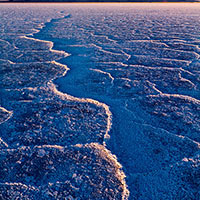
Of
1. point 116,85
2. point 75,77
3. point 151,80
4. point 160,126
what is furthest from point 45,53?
point 160,126

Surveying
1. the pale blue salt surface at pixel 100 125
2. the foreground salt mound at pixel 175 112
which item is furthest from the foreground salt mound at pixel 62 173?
the foreground salt mound at pixel 175 112

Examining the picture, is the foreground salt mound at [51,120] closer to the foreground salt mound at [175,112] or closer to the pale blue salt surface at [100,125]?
the pale blue salt surface at [100,125]

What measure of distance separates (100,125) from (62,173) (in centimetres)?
31

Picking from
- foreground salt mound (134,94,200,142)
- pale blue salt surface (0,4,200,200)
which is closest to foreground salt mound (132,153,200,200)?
pale blue salt surface (0,4,200,200)

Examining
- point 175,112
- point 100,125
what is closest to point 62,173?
point 100,125

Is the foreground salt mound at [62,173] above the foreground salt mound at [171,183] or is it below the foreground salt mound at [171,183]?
below

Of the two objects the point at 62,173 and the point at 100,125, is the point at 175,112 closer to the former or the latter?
the point at 100,125

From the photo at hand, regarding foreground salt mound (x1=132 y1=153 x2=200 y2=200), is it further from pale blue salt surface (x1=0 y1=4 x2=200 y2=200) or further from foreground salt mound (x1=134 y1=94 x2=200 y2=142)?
foreground salt mound (x1=134 y1=94 x2=200 y2=142)

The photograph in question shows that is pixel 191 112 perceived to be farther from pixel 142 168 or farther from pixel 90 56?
pixel 90 56

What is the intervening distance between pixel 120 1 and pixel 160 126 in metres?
9.95

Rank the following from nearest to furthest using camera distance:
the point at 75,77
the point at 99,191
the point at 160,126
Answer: the point at 99,191 < the point at 160,126 < the point at 75,77

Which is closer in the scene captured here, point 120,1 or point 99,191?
point 99,191

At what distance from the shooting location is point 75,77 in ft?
4.98

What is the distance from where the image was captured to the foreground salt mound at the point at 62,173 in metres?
0.68
